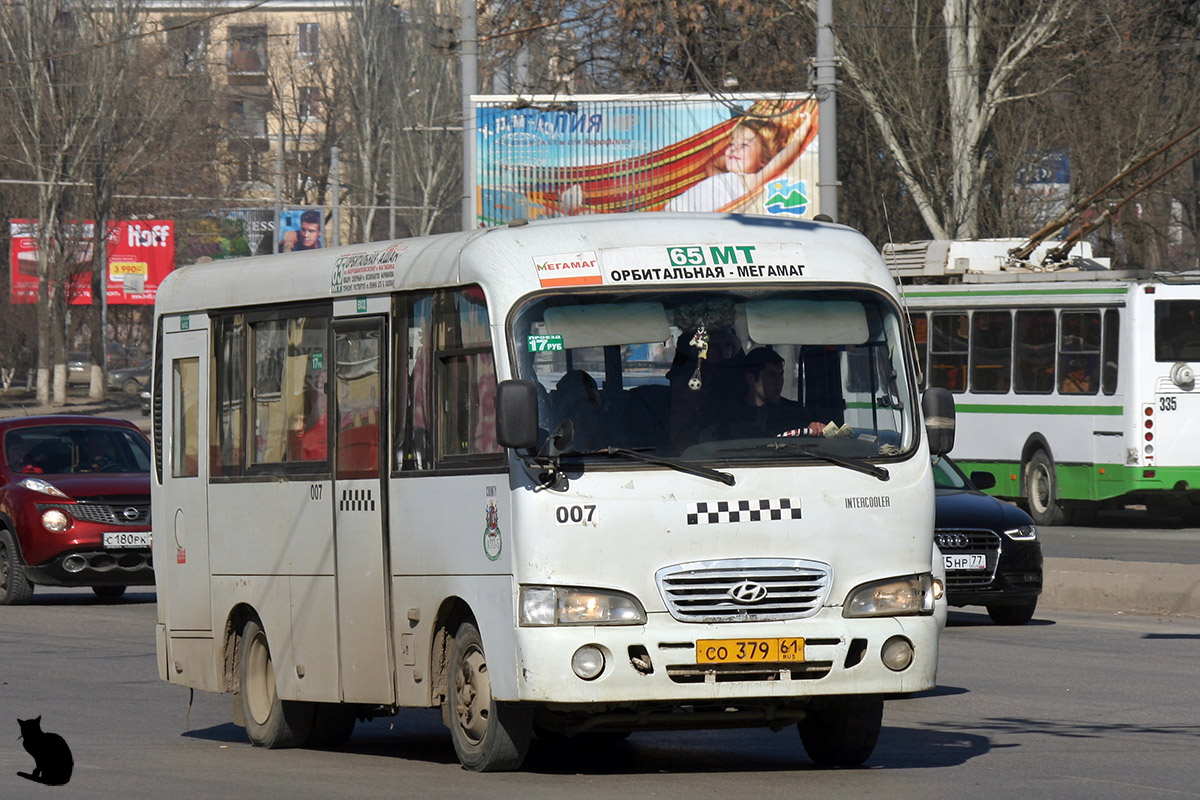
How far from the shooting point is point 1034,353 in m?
27.2

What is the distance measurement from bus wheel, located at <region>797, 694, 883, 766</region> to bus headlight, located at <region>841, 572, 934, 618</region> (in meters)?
0.51

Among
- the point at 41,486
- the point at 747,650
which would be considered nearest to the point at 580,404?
the point at 747,650

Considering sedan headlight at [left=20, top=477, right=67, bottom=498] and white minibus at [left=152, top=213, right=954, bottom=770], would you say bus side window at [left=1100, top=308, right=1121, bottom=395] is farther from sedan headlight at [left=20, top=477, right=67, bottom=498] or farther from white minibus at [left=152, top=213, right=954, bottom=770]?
white minibus at [left=152, top=213, right=954, bottom=770]

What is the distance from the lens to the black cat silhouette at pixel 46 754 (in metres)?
9.11

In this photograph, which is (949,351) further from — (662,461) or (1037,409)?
(662,461)

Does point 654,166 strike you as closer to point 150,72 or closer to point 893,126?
point 893,126

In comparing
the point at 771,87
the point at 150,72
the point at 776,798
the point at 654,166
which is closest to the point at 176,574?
the point at 776,798

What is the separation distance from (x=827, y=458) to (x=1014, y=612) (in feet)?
26.3

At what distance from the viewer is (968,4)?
1417 inches

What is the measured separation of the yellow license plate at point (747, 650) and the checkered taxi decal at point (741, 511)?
0.48 metres

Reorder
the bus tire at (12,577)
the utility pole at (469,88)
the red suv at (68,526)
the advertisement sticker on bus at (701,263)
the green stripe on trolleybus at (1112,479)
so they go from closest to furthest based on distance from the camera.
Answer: the advertisement sticker on bus at (701,263)
the red suv at (68,526)
the bus tire at (12,577)
the utility pole at (469,88)
the green stripe on trolleybus at (1112,479)

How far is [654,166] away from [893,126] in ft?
23.1

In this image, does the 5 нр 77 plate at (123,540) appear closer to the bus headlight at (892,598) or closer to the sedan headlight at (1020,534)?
the sedan headlight at (1020,534)

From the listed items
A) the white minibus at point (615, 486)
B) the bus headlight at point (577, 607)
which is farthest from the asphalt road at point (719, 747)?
the bus headlight at point (577, 607)
